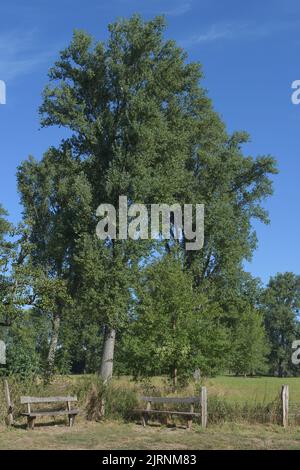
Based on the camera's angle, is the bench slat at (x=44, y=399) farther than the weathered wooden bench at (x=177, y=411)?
No

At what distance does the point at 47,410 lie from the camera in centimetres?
1750

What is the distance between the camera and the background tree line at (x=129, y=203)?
21.2 m

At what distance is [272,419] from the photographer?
1703cm

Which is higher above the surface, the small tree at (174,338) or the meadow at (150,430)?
the small tree at (174,338)

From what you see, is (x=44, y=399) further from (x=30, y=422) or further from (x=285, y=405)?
(x=285, y=405)

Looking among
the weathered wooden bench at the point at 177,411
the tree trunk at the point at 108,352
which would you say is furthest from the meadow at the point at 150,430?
the tree trunk at the point at 108,352

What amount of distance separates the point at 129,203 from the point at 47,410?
45.1ft

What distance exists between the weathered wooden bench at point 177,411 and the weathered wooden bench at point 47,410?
6.85 feet

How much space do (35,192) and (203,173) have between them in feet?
40.8

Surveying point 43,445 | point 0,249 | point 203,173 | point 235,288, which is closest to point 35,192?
point 203,173

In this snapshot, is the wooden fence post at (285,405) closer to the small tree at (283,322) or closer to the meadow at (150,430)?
the meadow at (150,430)

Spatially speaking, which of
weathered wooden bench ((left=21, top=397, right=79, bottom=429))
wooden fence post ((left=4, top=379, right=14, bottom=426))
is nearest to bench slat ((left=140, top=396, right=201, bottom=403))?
weathered wooden bench ((left=21, top=397, right=79, bottom=429))

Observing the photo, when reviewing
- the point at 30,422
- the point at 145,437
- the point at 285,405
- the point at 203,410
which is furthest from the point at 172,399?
the point at 30,422
